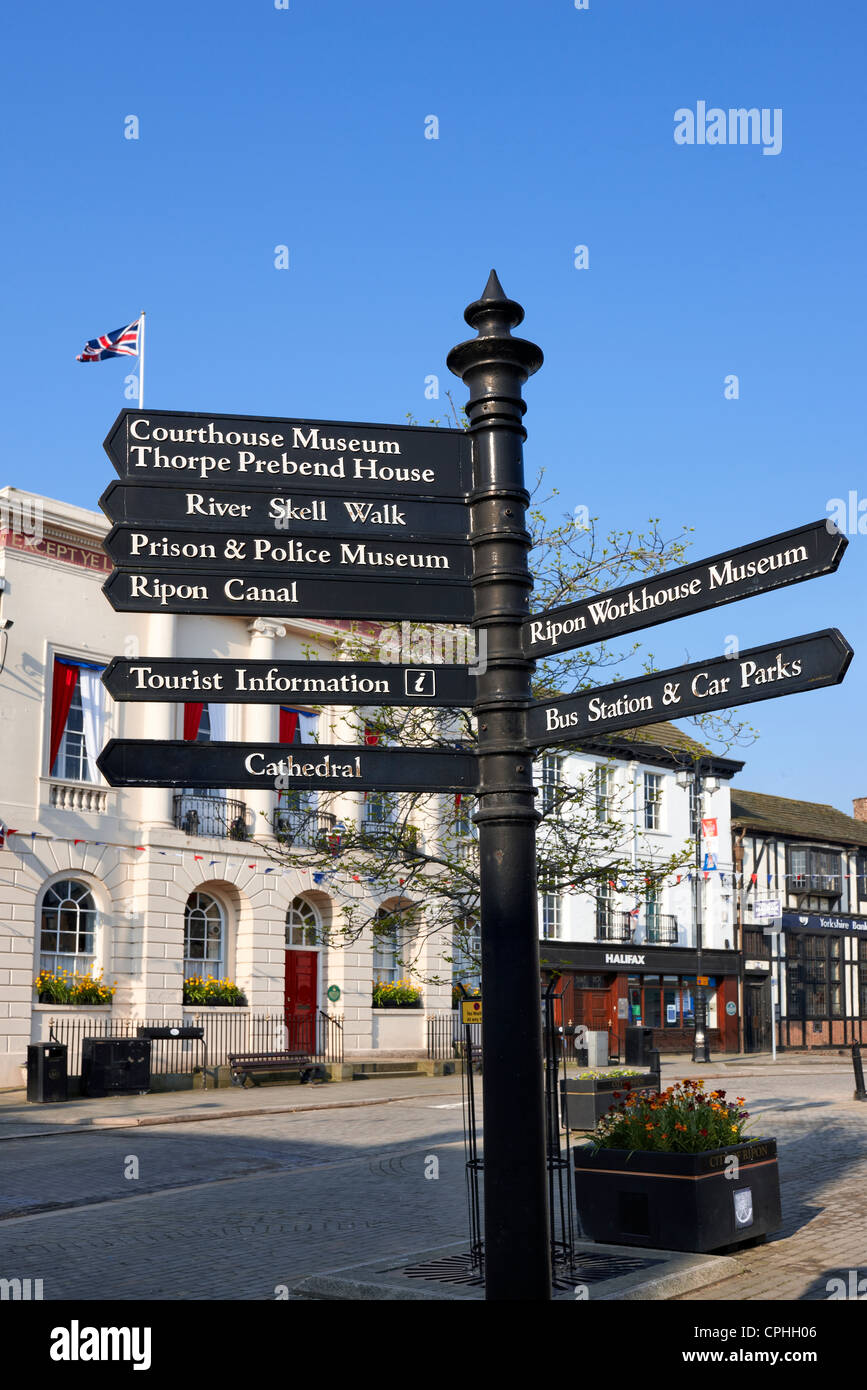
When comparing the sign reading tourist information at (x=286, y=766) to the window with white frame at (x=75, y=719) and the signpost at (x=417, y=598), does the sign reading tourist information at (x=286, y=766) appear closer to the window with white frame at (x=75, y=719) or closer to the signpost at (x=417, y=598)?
the signpost at (x=417, y=598)

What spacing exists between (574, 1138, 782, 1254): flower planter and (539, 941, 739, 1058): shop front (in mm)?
28892

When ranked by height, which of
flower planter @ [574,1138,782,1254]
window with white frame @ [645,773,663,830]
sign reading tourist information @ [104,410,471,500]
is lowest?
flower planter @ [574,1138,782,1254]

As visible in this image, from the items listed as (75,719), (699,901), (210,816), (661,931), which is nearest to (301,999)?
(210,816)

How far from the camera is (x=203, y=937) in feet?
99.0

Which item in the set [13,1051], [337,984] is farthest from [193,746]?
[337,984]

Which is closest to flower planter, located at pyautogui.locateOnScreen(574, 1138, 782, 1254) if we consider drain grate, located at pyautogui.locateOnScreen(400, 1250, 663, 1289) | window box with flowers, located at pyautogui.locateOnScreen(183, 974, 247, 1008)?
drain grate, located at pyautogui.locateOnScreen(400, 1250, 663, 1289)

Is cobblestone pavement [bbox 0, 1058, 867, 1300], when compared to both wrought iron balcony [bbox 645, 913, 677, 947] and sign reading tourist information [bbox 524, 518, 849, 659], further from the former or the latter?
wrought iron balcony [bbox 645, 913, 677, 947]

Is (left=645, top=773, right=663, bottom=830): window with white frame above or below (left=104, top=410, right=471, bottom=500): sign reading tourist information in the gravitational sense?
Answer: above

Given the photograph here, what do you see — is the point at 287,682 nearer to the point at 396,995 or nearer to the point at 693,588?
the point at 693,588

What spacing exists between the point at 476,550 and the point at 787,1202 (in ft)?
27.5

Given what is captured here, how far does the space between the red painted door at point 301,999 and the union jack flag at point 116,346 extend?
14.2m

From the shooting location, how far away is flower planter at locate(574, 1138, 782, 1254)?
8.87m

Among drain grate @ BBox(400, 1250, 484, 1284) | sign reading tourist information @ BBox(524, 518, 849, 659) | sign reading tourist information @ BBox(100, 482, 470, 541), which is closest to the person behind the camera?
sign reading tourist information @ BBox(524, 518, 849, 659)

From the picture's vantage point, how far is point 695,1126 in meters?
9.35
